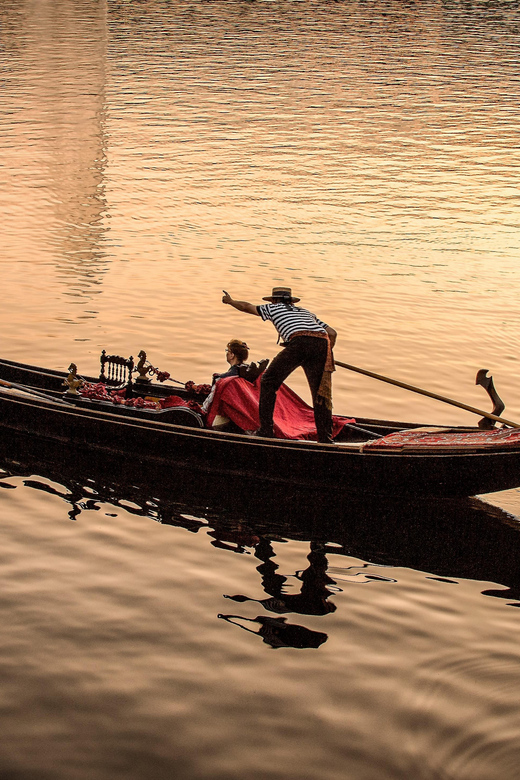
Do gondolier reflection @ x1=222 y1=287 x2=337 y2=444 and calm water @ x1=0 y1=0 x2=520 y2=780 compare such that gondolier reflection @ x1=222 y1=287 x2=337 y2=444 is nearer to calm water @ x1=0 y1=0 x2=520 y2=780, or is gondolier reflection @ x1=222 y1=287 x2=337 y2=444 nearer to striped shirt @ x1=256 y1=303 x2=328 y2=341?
striped shirt @ x1=256 y1=303 x2=328 y2=341

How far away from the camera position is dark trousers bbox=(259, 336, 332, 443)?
8.86 metres

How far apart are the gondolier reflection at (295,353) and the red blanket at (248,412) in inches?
9.6

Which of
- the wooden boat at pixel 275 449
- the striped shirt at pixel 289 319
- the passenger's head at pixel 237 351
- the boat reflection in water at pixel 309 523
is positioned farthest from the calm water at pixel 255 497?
the striped shirt at pixel 289 319

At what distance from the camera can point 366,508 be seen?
8812 millimetres

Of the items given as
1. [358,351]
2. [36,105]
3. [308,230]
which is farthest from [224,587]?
[36,105]

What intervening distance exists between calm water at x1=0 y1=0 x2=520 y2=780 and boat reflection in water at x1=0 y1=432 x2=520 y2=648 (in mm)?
28

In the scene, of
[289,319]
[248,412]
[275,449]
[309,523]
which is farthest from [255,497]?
[289,319]

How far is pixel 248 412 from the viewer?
9273 mm

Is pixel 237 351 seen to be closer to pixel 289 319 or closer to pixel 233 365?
pixel 233 365

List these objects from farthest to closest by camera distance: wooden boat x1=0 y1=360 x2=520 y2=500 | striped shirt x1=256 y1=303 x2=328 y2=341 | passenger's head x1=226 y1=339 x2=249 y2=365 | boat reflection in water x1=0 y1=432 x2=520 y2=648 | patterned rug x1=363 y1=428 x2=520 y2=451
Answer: passenger's head x1=226 y1=339 x2=249 y2=365, striped shirt x1=256 y1=303 x2=328 y2=341, wooden boat x1=0 y1=360 x2=520 y2=500, patterned rug x1=363 y1=428 x2=520 y2=451, boat reflection in water x1=0 y1=432 x2=520 y2=648

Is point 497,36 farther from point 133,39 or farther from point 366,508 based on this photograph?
point 366,508

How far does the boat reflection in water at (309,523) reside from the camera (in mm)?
7711

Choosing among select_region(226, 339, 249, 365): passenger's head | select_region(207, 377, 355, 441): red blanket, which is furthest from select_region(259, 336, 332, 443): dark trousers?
select_region(226, 339, 249, 365): passenger's head

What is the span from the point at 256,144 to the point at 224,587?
20947 mm
